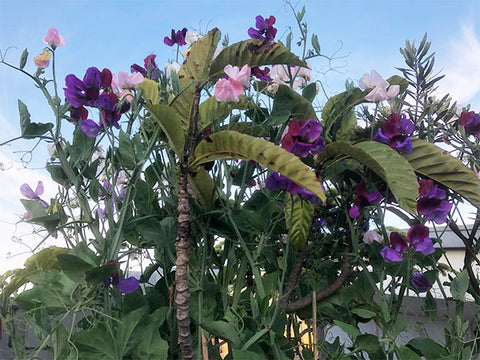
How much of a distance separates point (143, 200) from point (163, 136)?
0.14m

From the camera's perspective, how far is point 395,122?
1.02m

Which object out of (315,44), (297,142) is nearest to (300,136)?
(297,142)

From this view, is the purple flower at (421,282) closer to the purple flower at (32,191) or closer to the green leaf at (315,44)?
the green leaf at (315,44)

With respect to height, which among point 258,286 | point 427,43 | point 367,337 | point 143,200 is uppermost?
point 427,43

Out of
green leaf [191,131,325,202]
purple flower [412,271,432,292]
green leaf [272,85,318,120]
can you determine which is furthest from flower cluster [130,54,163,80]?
purple flower [412,271,432,292]

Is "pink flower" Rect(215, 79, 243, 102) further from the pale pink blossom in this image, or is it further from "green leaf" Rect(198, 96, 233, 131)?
"green leaf" Rect(198, 96, 233, 131)

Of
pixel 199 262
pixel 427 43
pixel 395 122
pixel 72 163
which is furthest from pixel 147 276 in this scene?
pixel 427 43

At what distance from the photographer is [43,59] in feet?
3.31

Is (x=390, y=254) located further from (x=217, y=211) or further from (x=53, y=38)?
(x=53, y=38)

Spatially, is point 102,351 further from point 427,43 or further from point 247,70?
point 427,43

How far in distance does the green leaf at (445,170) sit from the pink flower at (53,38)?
83cm

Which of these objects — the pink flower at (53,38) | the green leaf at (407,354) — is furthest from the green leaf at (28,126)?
the green leaf at (407,354)

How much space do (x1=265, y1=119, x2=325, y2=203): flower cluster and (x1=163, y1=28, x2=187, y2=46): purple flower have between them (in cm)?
61

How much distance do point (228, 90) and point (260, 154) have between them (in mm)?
179
